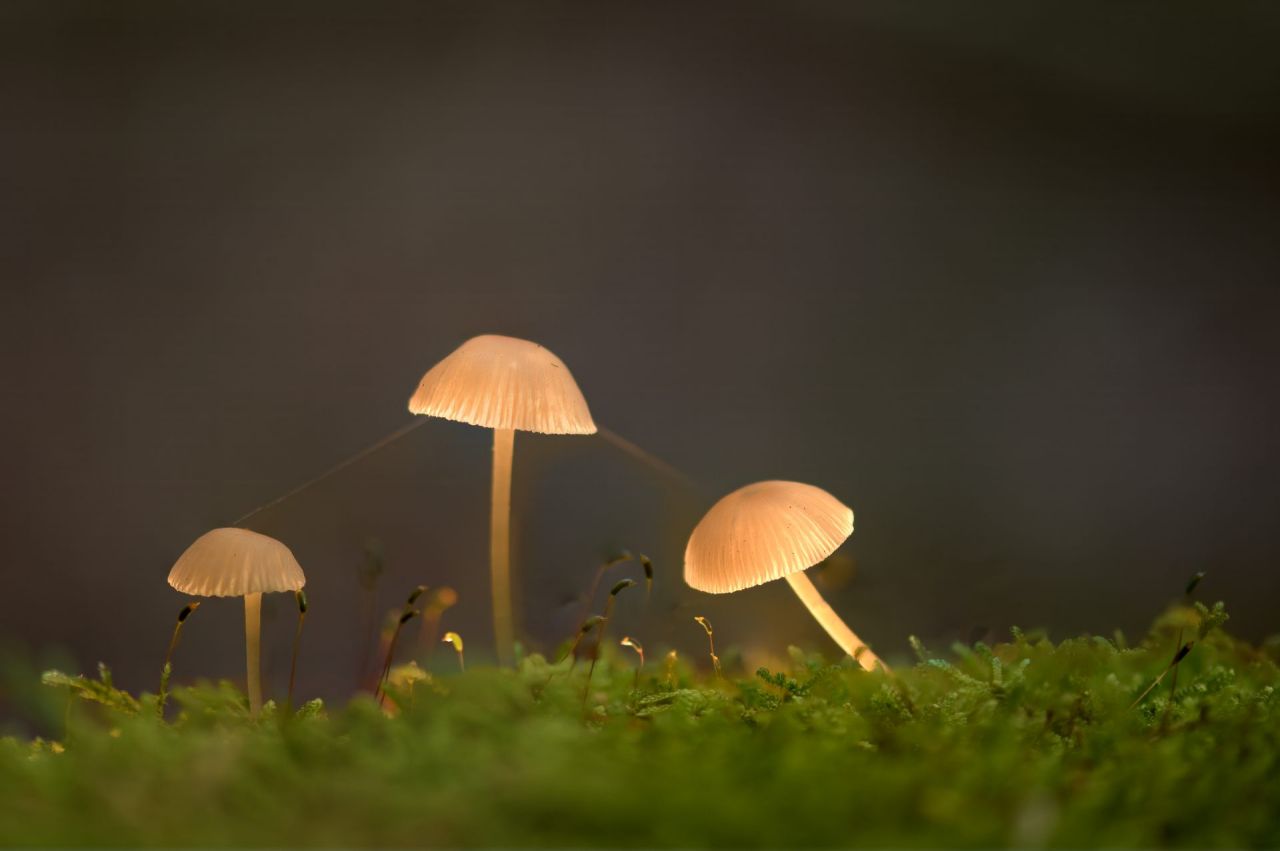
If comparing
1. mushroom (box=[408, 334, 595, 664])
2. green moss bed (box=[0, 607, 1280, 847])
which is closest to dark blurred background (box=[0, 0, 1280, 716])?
mushroom (box=[408, 334, 595, 664])

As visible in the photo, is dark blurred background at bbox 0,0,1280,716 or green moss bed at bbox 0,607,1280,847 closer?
green moss bed at bbox 0,607,1280,847

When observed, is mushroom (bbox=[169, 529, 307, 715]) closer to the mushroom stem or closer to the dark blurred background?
the mushroom stem

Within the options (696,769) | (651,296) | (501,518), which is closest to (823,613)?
(501,518)

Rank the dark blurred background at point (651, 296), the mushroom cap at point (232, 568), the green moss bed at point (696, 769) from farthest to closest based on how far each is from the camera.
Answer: the dark blurred background at point (651, 296) < the mushroom cap at point (232, 568) < the green moss bed at point (696, 769)

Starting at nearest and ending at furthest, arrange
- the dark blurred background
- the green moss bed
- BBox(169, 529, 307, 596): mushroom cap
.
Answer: the green moss bed
BBox(169, 529, 307, 596): mushroom cap
the dark blurred background

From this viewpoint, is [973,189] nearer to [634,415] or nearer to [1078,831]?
[634,415]

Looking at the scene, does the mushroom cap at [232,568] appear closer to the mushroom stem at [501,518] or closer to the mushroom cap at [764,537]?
the mushroom stem at [501,518]

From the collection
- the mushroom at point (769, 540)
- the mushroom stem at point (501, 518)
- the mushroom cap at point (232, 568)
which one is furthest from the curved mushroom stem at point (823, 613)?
the mushroom cap at point (232, 568)

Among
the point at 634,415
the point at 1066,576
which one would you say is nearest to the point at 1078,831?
the point at 634,415
